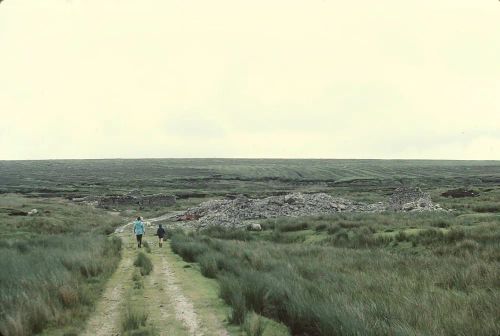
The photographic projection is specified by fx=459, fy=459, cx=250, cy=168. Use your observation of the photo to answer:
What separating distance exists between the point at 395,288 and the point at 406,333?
4.20 meters

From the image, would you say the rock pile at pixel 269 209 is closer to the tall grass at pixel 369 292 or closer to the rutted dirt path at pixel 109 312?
the tall grass at pixel 369 292

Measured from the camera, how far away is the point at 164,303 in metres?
10.6

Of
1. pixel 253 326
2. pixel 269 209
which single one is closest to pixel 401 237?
pixel 253 326

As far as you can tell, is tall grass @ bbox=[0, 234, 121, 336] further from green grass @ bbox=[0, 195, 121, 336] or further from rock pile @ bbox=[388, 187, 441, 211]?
rock pile @ bbox=[388, 187, 441, 211]

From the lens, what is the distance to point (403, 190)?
50406 mm

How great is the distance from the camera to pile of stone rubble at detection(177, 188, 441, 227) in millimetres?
43750

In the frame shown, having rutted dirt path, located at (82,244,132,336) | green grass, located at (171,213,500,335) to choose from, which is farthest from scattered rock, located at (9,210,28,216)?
rutted dirt path, located at (82,244,132,336)

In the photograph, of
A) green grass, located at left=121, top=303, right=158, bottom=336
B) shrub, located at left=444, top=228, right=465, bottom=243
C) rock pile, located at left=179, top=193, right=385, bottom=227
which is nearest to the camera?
green grass, located at left=121, top=303, right=158, bottom=336

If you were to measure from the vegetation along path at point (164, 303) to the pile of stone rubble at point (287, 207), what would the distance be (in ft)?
88.7

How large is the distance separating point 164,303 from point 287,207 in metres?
37.6

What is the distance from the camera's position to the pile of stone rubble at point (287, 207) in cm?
4375

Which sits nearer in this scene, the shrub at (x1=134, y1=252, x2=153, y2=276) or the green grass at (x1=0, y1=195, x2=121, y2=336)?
the green grass at (x1=0, y1=195, x2=121, y2=336)

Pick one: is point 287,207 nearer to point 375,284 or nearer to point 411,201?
point 411,201

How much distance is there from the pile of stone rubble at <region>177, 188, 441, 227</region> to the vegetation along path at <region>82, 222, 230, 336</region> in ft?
88.7
